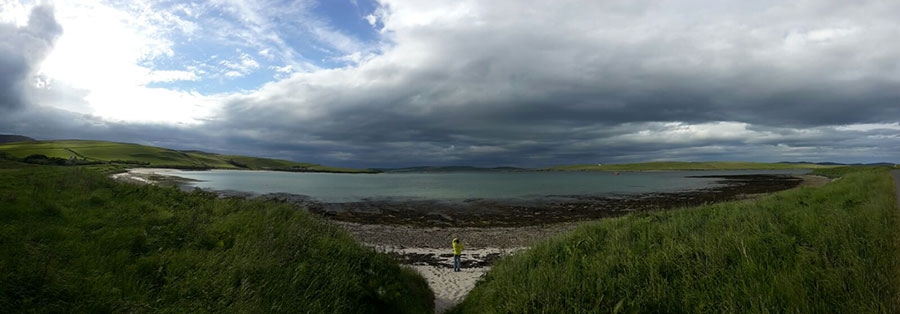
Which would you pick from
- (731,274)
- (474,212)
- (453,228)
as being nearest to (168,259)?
(731,274)

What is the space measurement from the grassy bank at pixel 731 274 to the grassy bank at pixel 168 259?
11.6 ft

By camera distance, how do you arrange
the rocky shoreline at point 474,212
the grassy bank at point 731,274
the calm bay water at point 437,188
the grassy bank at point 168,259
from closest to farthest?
the grassy bank at point 731,274 < the grassy bank at point 168,259 < the rocky shoreline at point 474,212 < the calm bay water at point 437,188

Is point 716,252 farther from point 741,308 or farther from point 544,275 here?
point 544,275

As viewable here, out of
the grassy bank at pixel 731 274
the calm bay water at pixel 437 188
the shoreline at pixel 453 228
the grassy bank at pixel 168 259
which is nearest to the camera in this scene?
the grassy bank at pixel 731 274

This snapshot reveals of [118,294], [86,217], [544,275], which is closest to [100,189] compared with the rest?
[86,217]

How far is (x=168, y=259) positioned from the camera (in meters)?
7.71

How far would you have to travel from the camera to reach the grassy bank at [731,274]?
5203mm

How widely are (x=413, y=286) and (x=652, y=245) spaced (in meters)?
7.23

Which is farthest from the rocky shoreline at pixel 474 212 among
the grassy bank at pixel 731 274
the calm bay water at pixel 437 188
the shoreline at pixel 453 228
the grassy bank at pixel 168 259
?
the grassy bank at pixel 731 274

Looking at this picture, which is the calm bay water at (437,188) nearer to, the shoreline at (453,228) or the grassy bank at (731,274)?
the shoreline at (453,228)

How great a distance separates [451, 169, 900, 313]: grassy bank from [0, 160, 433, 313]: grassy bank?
139 inches

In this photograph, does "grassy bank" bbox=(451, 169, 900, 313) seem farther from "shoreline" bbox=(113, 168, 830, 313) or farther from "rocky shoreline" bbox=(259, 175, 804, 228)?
"rocky shoreline" bbox=(259, 175, 804, 228)

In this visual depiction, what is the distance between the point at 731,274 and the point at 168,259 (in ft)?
35.5

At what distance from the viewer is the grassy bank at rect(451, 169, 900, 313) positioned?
17.1ft
